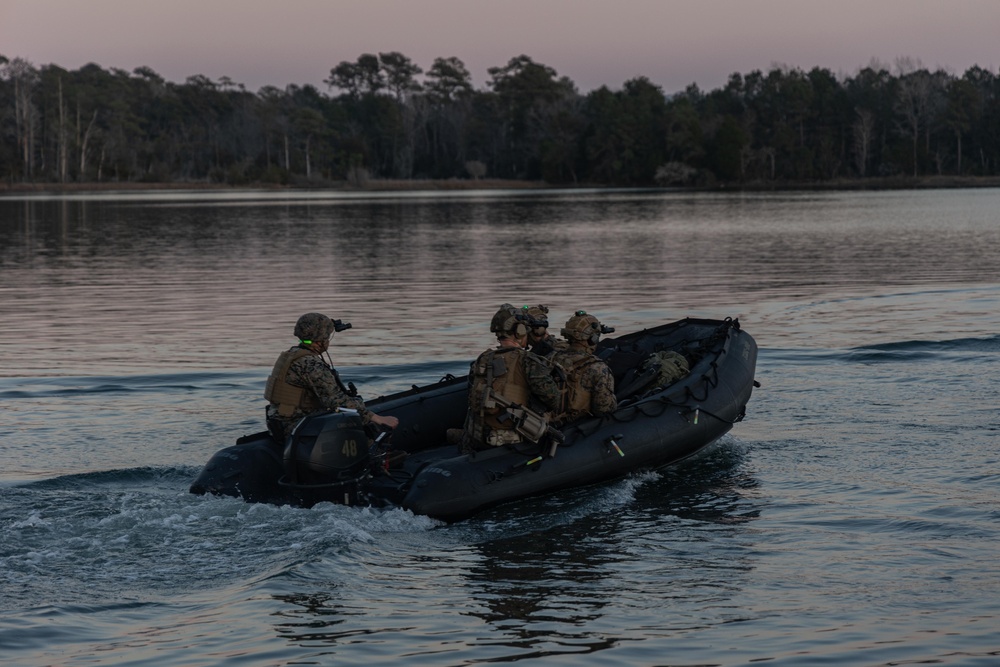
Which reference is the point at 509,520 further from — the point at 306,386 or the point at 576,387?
the point at 306,386

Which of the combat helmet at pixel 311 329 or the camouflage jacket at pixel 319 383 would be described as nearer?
the camouflage jacket at pixel 319 383

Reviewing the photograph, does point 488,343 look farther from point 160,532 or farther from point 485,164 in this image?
point 485,164

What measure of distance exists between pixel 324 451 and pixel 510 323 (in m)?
1.78

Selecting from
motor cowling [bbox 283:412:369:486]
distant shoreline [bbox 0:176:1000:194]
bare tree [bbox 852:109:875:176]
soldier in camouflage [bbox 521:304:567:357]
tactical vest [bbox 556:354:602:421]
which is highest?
bare tree [bbox 852:109:875:176]

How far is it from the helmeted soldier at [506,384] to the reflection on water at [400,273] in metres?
7.79

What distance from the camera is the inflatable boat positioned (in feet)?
33.3

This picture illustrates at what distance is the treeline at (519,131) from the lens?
410ft

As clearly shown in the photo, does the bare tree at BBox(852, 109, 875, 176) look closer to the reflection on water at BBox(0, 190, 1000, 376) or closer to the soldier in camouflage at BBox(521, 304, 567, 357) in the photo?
the reflection on water at BBox(0, 190, 1000, 376)

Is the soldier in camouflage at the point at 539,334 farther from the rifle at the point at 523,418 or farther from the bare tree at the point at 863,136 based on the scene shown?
the bare tree at the point at 863,136

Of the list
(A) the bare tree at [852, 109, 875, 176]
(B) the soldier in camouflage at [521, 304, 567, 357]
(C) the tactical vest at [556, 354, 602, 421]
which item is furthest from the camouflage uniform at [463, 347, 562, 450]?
(A) the bare tree at [852, 109, 875, 176]

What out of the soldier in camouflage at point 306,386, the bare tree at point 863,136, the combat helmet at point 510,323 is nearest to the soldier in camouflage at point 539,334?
the combat helmet at point 510,323

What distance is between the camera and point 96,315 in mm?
24406

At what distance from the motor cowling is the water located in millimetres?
315

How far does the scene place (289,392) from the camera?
35.0 feet
